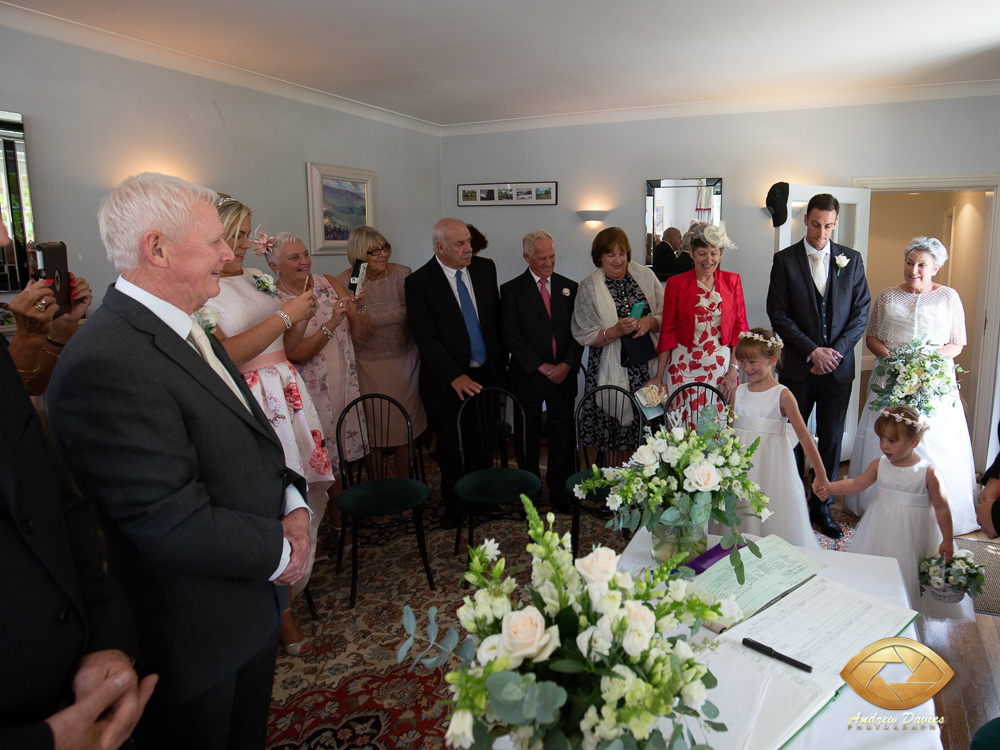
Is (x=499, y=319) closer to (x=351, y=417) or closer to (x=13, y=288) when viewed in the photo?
(x=351, y=417)

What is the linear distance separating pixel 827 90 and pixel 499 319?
3.45m

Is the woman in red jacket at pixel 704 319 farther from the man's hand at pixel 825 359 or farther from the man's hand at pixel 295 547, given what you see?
the man's hand at pixel 295 547

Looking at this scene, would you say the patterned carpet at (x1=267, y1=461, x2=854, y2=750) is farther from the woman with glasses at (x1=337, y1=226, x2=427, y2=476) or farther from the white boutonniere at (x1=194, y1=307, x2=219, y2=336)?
the white boutonniere at (x1=194, y1=307, x2=219, y2=336)

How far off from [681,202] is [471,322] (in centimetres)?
285

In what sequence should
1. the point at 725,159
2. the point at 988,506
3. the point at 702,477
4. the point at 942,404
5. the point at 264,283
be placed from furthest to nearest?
the point at 725,159
the point at 942,404
the point at 264,283
the point at 988,506
the point at 702,477

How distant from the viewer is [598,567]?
3.10ft

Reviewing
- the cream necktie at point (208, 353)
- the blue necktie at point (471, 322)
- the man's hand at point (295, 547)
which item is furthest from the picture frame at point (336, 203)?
the man's hand at point (295, 547)

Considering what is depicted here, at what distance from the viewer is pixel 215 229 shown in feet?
4.57

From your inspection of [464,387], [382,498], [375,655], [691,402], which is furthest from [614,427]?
[375,655]

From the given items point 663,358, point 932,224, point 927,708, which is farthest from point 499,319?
point 932,224

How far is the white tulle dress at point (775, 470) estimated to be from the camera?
9.73ft

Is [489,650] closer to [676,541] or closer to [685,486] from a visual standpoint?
[685,486]

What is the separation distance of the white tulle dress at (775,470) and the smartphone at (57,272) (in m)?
2.85

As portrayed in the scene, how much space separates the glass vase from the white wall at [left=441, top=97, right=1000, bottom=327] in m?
4.34
